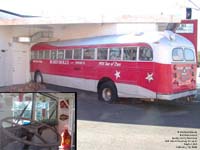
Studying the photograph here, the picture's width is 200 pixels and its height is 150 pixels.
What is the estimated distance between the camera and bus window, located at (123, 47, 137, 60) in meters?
11.0

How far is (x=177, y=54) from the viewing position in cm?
1070

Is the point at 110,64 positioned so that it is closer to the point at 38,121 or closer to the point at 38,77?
the point at 38,77

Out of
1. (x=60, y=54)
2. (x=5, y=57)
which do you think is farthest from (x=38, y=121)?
(x=5, y=57)

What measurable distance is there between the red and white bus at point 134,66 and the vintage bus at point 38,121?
26.1 feet

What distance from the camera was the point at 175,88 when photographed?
10453 millimetres

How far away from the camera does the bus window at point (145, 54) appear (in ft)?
34.5

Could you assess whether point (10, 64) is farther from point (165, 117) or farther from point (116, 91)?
point (165, 117)

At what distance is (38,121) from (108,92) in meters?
9.40

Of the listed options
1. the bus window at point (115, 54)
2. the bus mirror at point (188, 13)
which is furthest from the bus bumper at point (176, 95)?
the bus mirror at point (188, 13)

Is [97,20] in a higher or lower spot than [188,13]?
lower

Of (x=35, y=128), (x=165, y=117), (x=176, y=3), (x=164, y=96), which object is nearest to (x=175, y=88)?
(x=164, y=96)

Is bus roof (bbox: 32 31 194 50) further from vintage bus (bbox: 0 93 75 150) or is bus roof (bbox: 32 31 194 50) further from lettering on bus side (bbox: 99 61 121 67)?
vintage bus (bbox: 0 93 75 150)

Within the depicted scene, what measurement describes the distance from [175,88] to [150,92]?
0.84 m

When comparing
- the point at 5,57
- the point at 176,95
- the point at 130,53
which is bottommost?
the point at 176,95
